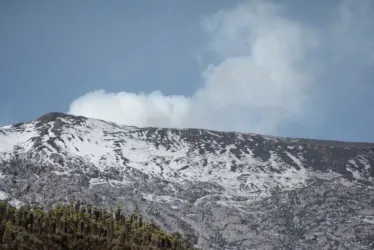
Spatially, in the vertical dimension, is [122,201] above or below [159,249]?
above

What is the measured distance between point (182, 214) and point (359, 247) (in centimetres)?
5471

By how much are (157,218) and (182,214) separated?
30.6 ft

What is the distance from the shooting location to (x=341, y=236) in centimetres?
18850

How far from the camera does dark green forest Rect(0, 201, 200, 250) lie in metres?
78.9

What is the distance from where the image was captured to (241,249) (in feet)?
Answer: 589

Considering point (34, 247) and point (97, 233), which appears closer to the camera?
point (34, 247)

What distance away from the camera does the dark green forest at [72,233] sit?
7894cm

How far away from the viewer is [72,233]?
87.1 m

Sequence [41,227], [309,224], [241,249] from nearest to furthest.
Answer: [41,227] → [241,249] → [309,224]

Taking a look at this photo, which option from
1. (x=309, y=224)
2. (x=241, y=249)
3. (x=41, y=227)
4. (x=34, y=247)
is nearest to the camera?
(x=34, y=247)

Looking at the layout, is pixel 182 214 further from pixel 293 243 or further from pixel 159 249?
pixel 159 249

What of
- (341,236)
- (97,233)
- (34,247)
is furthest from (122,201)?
(34,247)

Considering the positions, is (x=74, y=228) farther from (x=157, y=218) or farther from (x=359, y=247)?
(x=359, y=247)

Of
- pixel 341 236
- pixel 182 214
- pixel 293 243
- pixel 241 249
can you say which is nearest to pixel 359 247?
pixel 341 236
